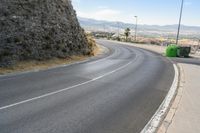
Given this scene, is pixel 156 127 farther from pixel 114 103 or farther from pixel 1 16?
pixel 1 16

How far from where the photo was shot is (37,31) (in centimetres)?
2750

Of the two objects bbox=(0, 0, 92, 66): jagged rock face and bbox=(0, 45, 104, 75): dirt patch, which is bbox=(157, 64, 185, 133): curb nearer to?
bbox=(0, 45, 104, 75): dirt patch

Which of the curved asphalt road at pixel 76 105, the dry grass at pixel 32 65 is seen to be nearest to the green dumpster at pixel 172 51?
the dry grass at pixel 32 65

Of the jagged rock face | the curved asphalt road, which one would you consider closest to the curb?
the curved asphalt road

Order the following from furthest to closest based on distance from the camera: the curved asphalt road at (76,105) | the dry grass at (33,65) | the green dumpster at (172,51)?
1. the green dumpster at (172,51)
2. the dry grass at (33,65)
3. the curved asphalt road at (76,105)

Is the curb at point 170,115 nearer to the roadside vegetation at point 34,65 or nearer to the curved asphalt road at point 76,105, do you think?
the curved asphalt road at point 76,105

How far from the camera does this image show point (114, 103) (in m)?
12.0

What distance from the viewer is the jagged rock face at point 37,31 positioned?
78.6 feet

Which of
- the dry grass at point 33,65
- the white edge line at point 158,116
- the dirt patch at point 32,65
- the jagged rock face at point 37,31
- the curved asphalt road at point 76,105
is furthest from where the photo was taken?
the jagged rock face at point 37,31

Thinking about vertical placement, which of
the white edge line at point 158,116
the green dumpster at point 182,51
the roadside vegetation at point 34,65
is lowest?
the green dumpster at point 182,51

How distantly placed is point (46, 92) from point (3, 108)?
3.34 m

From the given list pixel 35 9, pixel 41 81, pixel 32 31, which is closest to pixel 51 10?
pixel 35 9

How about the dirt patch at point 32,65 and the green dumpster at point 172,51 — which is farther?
the green dumpster at point 172,51

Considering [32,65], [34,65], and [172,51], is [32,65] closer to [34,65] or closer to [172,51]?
[34,65]
